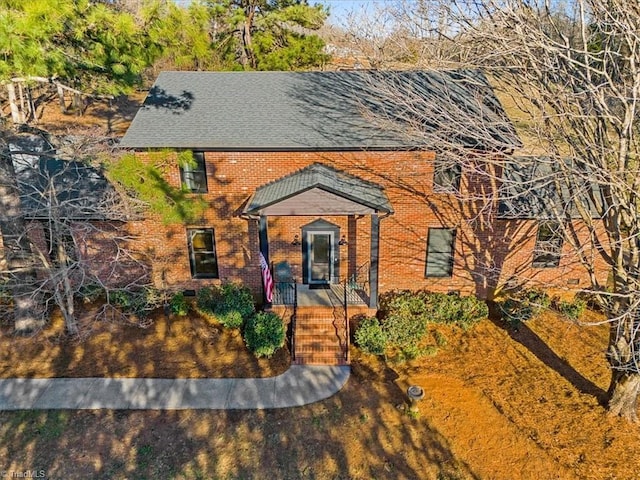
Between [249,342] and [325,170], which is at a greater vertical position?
[325,170]

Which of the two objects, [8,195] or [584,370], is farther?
[8,195]

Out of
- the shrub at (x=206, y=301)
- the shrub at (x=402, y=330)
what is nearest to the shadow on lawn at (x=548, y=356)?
the shrub at (x=402, y=330)

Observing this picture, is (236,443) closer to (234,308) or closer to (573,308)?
(234,308)

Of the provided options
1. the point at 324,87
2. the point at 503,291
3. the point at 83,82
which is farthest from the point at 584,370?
the point at 83,82

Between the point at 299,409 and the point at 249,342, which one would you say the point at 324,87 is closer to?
the point at 249,342

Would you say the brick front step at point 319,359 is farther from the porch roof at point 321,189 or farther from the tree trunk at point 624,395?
the tree trunk at point 624,395

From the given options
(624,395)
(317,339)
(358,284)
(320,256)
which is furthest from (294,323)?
(624,395)
